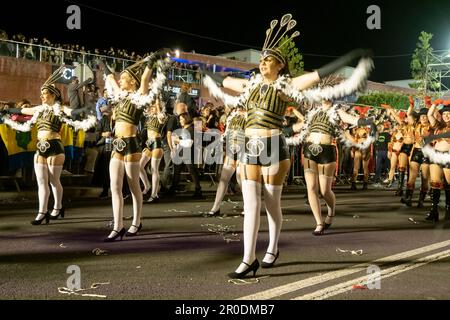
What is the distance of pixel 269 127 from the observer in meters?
5.16

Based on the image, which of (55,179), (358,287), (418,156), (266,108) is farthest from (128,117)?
(418,156)

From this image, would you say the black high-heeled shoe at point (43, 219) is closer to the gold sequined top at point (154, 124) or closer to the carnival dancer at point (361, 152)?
the gold sequined top at point (154, 124)

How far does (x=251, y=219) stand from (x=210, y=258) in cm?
104

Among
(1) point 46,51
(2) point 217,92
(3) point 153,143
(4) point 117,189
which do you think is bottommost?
(4) point 117,189

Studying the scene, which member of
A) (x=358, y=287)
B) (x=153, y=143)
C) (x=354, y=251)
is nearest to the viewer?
(x=358, y=287)

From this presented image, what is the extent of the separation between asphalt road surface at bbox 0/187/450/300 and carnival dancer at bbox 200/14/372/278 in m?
0.48

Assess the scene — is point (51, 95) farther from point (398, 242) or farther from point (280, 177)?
point (398, 242)

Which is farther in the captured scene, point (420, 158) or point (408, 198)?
point (408, 198)

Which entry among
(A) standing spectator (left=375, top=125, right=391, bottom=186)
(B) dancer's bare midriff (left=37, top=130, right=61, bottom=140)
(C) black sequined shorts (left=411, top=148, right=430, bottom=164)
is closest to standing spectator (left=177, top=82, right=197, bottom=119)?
(B) dancer's bare midriff (left=37, top=130, right=61, bottom=140)

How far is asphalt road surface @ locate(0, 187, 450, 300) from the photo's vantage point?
14.5ft

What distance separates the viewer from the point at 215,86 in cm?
580

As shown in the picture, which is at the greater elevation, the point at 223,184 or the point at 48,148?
the point at 48,148

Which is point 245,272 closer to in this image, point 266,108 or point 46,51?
point 266,108
